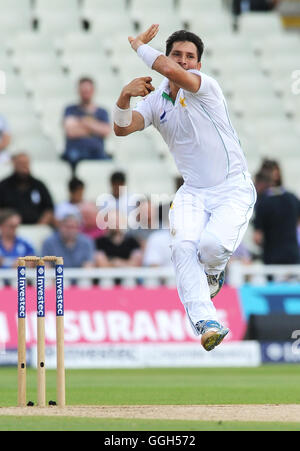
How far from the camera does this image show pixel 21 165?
1446 centimetres

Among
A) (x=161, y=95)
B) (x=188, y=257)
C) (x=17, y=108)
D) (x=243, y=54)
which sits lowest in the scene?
(x=188, y=257)

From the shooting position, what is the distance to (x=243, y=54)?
20.3 metres

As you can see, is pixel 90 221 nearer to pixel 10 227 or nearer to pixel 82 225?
pixel 82 225

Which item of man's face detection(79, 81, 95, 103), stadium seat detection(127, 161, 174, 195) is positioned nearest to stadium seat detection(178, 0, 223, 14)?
stadium seat detection(127, 161, 174, 195)

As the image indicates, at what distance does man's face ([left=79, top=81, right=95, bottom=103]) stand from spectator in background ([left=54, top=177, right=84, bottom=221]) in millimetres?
1719

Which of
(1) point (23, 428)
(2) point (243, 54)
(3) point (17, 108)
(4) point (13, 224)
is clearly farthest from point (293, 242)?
(1) point (23, 428)

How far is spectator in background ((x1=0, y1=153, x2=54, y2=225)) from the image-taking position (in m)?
14.6

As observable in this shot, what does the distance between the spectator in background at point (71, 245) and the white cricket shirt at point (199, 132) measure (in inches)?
219

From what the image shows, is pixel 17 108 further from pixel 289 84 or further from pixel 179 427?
pixel 179 427

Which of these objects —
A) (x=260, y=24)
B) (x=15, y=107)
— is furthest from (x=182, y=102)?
(x=260, y=24)

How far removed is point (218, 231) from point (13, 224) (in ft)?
19.5

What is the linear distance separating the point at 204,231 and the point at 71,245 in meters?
6.07

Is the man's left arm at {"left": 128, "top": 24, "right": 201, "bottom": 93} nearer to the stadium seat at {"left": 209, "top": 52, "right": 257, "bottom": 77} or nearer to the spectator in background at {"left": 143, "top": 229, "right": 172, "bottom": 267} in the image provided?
the spectator in background at {"left": 143, "top": 229, "right": 172, "bottom": 267}

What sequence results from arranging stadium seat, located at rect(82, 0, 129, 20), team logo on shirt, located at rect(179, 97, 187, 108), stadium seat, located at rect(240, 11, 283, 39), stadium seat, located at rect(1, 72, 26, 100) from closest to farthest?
team logo on shirt, located at rect(179, 97, 187, 108)
stadium seat, located at rect(1, 72, 26, 100)
stadium seat, located at rect(82, 0, 129, 20)
stadium seat, located at rect(240, 11, 283, 39)
